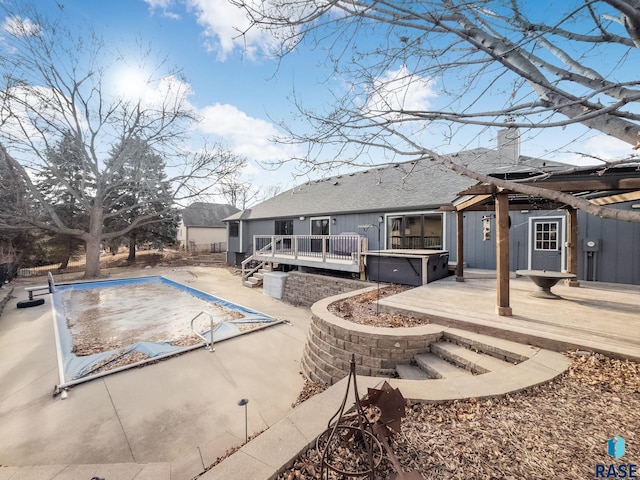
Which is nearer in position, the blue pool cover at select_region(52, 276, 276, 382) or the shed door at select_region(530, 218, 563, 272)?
the blue pool cover at select_region(52, 276, 276, 382)

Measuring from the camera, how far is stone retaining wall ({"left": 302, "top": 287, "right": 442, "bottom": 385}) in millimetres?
3902

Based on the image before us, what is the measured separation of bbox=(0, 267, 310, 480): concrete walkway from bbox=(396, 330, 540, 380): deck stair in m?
2.02

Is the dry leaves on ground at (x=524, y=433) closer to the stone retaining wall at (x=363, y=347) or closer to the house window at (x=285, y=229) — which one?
the stone retaining wall at (x=363, y=347)

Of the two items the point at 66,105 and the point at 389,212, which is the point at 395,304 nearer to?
the point at 389,212

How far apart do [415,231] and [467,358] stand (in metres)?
7.37

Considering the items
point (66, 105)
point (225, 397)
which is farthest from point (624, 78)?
point (66, 105)

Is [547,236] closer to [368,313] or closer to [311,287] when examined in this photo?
[368,313]

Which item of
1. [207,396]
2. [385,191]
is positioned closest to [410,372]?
[207,396]

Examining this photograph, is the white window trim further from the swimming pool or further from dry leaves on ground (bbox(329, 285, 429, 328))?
the swimming pool

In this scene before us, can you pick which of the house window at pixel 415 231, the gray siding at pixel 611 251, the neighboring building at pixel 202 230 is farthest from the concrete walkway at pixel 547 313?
the neighboring building at pixel 202 230

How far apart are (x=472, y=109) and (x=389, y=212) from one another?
26.1ft

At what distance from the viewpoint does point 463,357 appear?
3.50 metres

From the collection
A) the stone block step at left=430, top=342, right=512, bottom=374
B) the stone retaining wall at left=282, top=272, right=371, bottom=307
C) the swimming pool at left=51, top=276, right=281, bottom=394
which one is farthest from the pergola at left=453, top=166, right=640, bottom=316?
the swimming pool at left=51, top=276, right=281, bottom=394

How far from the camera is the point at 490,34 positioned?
280 centimetres
